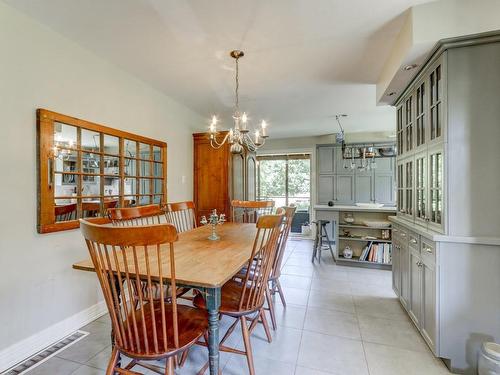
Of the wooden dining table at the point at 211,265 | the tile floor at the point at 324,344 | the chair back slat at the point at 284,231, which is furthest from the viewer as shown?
the chair back slat at the point at 284,231

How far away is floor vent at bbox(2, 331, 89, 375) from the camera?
1.74 meters

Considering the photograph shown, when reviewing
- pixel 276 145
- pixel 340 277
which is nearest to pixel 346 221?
pixel 340 277

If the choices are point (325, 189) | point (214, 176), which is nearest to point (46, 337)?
point (214, 176)

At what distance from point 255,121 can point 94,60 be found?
9.20 feet

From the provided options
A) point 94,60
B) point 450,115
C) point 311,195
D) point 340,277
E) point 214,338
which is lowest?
point 340,277

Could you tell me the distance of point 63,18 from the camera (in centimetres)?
195

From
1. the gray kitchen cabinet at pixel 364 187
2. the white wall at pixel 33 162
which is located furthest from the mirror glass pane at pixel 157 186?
the gray kitchen cabinet at pixel 364 187

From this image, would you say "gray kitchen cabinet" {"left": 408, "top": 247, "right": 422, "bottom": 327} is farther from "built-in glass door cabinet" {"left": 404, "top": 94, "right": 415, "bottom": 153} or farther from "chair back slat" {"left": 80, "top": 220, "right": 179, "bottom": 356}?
"chair back slat" {"left": 80, "top": 220, "right": 179, "bottom": 356}

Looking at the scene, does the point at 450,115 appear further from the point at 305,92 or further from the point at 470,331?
the point at 305,92

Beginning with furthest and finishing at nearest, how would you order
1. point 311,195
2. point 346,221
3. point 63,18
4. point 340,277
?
point 311,195 → point 346,221 → point 340,277 → point 63,18

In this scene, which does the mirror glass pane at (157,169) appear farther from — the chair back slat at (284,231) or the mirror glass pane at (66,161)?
the chair back slat at (284,231)

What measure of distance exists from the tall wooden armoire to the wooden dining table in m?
1.60

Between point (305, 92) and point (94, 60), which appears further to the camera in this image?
point (305, 92)

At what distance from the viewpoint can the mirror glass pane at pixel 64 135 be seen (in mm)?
2112
